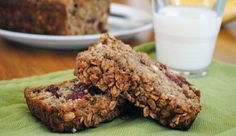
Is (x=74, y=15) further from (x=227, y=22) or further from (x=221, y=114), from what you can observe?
(x=221, y=114)

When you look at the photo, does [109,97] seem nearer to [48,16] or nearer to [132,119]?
[132,119]

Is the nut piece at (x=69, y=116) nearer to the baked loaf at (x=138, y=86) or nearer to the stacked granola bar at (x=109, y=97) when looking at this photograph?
the stacked granola bar at (x=109, y=97)

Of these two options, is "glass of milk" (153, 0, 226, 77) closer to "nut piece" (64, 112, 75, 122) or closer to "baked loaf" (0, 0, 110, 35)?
"baked loaf" (0, 0, 110, 35)

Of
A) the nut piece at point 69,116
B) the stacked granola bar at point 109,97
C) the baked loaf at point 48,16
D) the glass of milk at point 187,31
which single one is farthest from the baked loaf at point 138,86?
the baked loaf at point 48,16

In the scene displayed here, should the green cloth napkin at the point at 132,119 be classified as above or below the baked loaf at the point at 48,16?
below

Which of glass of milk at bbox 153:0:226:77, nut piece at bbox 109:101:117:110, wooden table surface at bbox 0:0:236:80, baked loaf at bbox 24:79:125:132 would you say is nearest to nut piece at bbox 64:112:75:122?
baked loaf at bbox 24:79:125:132

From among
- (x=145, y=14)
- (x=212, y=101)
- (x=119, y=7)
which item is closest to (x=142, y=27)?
(x=145, y=14)

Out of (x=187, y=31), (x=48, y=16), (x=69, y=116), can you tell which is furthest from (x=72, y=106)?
(x=48, y=16)
